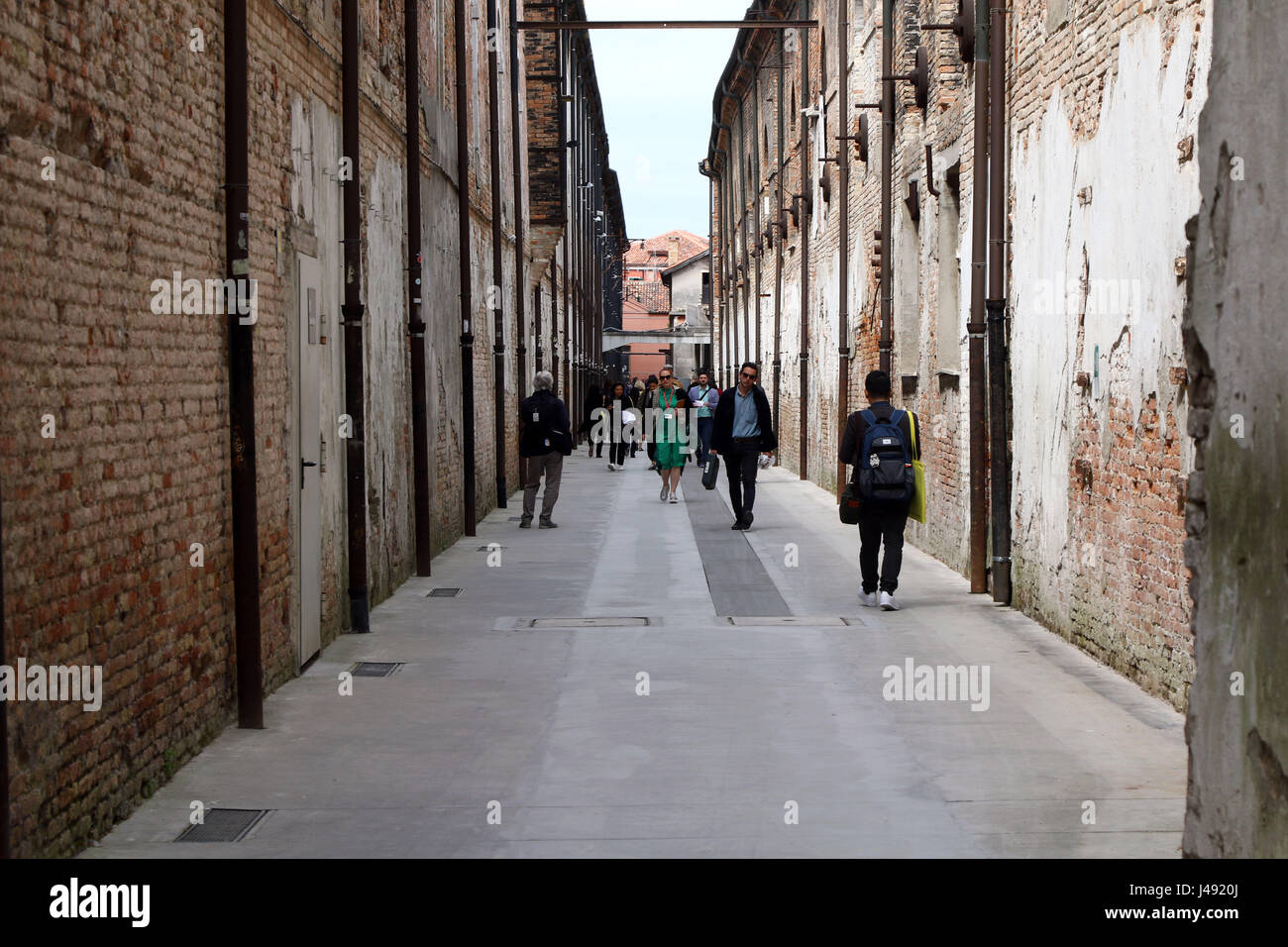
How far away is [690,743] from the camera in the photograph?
22.9 ft

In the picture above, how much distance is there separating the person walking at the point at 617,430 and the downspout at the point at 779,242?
2958 millimetres

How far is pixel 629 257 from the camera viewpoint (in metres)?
117

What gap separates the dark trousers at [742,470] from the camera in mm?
16688

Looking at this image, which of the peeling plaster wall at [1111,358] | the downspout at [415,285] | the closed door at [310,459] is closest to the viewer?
the peeling plaster wall at [1111,358]

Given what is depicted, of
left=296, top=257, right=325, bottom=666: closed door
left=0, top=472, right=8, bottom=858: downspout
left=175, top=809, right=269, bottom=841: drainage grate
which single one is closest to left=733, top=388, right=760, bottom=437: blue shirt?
left=296, top=257, right=325, bottom=666: closed door

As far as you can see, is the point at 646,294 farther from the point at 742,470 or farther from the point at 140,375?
the point at 140,375

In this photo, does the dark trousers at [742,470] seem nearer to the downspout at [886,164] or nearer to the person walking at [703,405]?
the downspout at [886,164]

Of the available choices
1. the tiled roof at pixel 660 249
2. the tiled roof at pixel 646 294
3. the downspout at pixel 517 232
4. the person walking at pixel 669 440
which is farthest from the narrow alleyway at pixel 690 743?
the tiled roof at pixel 660 249

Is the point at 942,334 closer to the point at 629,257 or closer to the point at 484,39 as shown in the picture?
the point at 484,39

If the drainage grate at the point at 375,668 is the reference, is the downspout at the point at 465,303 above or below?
above

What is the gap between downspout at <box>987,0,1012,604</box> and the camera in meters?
11.3

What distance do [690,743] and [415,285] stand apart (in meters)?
6.86

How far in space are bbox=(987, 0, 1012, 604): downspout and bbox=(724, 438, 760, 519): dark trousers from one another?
5.25 m

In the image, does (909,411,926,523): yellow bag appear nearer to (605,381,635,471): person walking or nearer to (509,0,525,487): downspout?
(509,0,525,487): downspout
